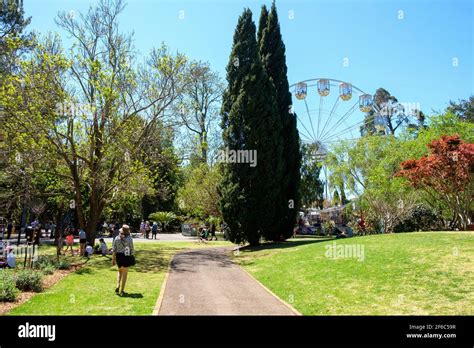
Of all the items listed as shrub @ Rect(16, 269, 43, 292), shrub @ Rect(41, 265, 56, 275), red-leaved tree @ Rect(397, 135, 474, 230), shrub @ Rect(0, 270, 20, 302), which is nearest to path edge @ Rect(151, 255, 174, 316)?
shrub @ Rect(16, 269, 43, 292)

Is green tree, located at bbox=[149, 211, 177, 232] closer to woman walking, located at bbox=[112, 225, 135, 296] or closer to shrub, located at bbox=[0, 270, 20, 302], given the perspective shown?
woman walking, located at bbox=[112, 225, 135, 296]

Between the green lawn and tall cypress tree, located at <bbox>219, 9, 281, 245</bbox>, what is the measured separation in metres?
7.26

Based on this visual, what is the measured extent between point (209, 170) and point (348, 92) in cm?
1527

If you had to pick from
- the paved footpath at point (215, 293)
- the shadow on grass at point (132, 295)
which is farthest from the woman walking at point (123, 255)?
the paved footpath at point (215, 293)

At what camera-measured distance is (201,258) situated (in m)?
19.8

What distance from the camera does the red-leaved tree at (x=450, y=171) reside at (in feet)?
60.5

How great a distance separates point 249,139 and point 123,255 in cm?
1390

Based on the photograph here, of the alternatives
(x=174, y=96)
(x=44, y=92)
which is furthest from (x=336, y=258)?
(x=44, y=92)

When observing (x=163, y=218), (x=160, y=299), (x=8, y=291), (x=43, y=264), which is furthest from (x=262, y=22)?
(x=163, y=218)

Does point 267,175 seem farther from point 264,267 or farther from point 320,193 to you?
point 320,193

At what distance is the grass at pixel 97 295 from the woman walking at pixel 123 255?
1.40 feet

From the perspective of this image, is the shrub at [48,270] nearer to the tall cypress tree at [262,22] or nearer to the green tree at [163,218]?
the tall cypress tree at [262,22]

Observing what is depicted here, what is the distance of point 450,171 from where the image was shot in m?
18.9

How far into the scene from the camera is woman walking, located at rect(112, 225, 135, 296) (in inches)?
432
